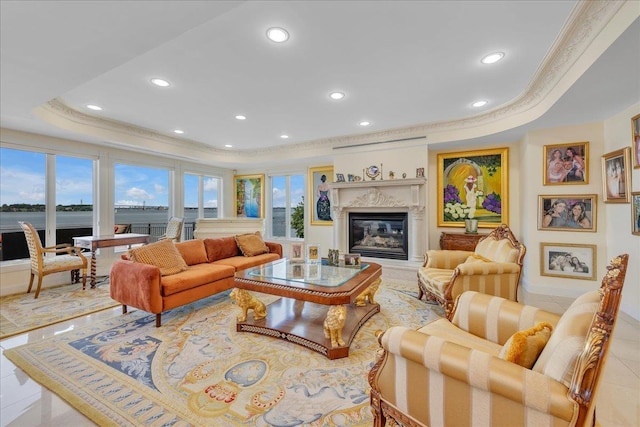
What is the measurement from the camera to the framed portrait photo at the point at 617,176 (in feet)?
9.73

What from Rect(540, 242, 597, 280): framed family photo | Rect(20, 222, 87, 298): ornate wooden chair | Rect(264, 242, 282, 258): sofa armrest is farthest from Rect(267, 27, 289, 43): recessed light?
Rect(540, 242, 597, 280): framed family photo

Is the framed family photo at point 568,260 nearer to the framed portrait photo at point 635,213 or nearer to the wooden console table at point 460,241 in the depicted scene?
the framed portrait photo at point 635,213

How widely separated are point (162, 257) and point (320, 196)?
12.5ft

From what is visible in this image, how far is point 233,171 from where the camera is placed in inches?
299

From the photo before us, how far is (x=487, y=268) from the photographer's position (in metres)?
2.74

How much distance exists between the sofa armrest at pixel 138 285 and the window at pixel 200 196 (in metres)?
3.51

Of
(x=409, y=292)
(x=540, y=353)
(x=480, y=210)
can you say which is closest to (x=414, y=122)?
(x=480, y=210)

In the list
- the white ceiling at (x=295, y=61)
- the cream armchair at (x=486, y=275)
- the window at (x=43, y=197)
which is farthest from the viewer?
the window at (x=43, y=197)

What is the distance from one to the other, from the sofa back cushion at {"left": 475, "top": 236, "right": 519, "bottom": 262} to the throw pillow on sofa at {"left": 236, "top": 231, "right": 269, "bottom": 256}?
3.27 m

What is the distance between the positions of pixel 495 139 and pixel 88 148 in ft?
23.1

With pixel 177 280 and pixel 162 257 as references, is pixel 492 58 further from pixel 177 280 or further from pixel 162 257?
pixel 162 257

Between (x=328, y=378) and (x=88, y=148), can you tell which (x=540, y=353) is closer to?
(x=328, y=378)

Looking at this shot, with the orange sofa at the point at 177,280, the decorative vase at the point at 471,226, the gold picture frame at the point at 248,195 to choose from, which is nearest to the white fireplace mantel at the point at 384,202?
the decorative vase at the point at 471,226

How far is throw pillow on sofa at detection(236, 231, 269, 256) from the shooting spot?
14.2ft
